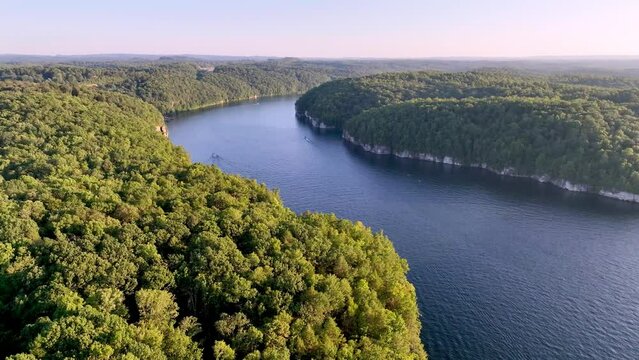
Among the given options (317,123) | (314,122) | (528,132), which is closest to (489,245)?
(528,132)

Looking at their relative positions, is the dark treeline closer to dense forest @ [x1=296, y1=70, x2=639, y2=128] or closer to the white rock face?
dense forest @ [x1=296, y1=70, x2=639, y2=128]

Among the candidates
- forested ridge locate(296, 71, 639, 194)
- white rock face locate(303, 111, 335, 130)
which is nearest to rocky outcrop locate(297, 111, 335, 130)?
white rock face locate(303, 111, 335, 130)

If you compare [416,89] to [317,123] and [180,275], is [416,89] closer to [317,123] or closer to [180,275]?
[317,123]

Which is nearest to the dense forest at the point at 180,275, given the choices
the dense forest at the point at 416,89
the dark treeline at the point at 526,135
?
the dark treeline at the point at 526,135

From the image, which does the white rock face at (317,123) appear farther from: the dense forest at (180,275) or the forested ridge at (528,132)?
the dense forest at (180,275)

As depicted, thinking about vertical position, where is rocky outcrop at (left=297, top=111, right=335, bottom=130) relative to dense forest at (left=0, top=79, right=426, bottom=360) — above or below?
below

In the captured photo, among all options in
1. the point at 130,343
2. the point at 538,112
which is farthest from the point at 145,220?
the point at 538,112
